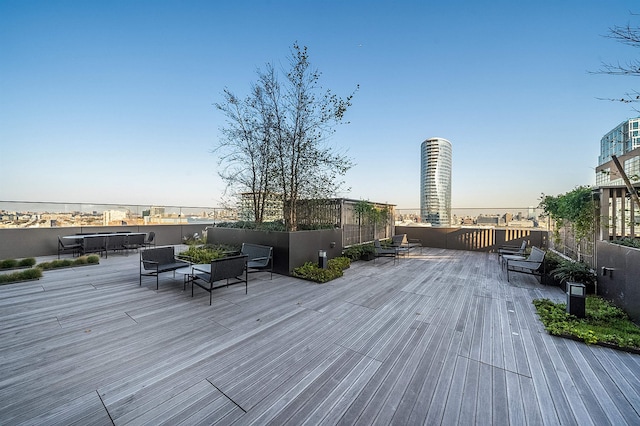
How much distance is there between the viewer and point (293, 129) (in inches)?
242

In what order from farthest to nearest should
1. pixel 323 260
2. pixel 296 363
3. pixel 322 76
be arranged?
pixel 322 76
pixel 323 260
pixel 296 363

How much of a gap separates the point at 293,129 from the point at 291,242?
306 centimetres

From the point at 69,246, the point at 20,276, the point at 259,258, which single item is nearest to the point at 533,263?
the point at 259,258

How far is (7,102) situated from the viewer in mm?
7285

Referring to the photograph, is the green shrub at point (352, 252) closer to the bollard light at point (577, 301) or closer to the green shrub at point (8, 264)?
the bollard light at point (577, 301)

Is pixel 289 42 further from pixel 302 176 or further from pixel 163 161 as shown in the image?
pixel 163 161

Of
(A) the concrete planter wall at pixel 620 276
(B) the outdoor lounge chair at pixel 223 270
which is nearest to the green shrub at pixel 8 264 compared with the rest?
(B) the outdoor lounge chair at pixel 223 270

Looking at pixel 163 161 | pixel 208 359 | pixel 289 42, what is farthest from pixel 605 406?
pixel 163 161

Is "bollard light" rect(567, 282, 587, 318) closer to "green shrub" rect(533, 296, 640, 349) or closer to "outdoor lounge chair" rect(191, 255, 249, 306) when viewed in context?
"green shrub" rect(533, 296, 640, 349)

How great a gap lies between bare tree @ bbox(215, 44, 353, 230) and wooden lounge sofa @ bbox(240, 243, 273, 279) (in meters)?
1.04

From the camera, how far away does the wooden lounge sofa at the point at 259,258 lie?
5.01m

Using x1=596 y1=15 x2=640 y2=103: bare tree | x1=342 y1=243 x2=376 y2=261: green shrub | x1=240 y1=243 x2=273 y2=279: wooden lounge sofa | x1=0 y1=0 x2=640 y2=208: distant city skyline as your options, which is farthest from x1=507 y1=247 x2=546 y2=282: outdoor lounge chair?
x1=240 y1=243 x2=273 y2=279: wooden lounge sofa

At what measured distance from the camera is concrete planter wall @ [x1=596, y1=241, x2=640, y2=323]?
2.96 metres

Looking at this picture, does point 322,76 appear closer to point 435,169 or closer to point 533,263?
point 533,263
